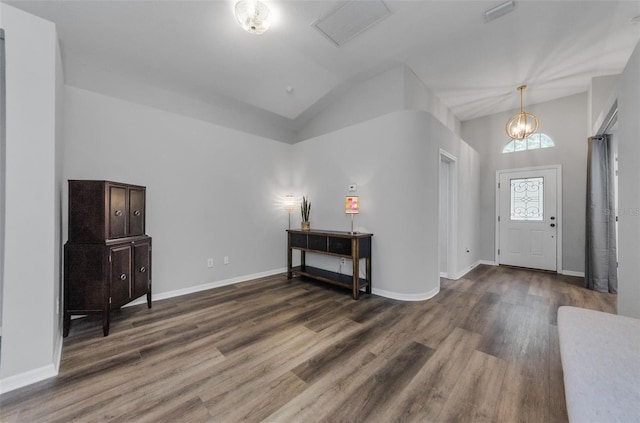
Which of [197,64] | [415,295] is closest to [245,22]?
[197,64]

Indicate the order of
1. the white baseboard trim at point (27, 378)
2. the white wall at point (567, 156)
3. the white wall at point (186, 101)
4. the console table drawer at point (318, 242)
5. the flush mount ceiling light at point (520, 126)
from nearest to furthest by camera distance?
1. the white baseboard trim at point (27, 378)
2. the white wall at point (186, 101)
3. the console table drawer at point (318, 242)
4. the flush mount ceiling light at point (520, 126)
5. the white wall at point (567, 156)

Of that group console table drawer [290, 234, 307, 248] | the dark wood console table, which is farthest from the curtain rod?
console table drawer [290, 234, 307, 248]

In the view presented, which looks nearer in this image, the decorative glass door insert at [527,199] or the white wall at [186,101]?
the white wall at [186,101]

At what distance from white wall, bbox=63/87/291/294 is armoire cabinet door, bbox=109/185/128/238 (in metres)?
0.64

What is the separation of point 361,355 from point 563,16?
4.01m

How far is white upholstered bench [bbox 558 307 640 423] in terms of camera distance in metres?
0.87

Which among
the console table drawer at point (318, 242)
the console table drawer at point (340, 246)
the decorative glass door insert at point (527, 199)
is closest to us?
the console table drawer at point (340, 246)

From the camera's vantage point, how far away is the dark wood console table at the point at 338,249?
326 centimetres

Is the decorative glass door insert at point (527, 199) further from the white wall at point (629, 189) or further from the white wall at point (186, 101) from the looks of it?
the white wall at point (186, 101)

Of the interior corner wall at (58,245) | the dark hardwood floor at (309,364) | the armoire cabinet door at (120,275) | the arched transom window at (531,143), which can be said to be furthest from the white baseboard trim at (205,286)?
the arched transom window at (531,143)

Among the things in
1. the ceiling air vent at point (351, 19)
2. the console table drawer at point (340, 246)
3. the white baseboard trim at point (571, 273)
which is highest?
the ceiling air vent at point (351, 19)

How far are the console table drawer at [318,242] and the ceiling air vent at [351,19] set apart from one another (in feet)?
8.62

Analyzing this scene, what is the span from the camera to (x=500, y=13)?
2.56 m

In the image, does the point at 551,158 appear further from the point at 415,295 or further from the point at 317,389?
the point at 317,389
